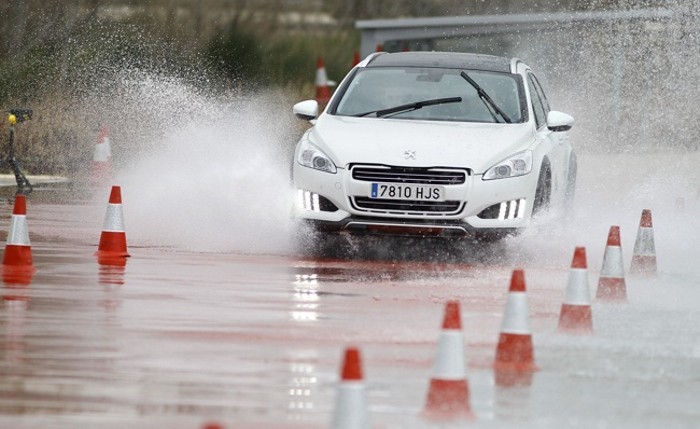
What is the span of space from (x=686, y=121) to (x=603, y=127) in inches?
130

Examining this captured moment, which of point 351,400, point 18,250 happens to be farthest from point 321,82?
point 351,400

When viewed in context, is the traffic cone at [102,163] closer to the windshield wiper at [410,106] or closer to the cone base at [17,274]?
the windshield wiper at [410,106]

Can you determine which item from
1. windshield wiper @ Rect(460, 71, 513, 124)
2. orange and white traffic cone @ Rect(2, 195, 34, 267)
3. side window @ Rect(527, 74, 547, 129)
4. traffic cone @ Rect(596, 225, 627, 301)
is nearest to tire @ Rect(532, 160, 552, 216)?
windshield wiper @ Rect(460, 71, 513, 124)

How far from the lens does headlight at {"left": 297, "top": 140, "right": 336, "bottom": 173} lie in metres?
15.0

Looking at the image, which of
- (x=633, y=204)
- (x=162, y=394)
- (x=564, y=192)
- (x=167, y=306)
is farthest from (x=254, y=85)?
(x=162, y=394)

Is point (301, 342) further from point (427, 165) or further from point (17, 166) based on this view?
point (17, 166)

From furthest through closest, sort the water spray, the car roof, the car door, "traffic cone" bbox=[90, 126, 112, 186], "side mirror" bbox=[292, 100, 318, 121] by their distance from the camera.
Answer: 1. "traffic cone" bbox=[90, 126, 112, 186]
2. the water spray
3. the car roof
4. "side mirror" bbox=[292, 100, 318, 121]
5. the car door

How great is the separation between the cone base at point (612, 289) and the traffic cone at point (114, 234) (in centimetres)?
400

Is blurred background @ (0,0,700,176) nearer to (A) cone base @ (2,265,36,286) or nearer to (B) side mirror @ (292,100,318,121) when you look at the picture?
(B) side mirror @ (292,100,318,121)

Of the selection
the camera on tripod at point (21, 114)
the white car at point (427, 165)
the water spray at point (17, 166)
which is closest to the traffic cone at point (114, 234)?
the white car at point (427, 165)

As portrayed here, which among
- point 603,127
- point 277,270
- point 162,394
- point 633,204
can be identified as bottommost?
point 162,394

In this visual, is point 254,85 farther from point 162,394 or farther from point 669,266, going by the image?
point 162,394

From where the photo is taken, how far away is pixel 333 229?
15.0 metres

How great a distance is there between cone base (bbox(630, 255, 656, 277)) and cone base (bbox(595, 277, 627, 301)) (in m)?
2.15
